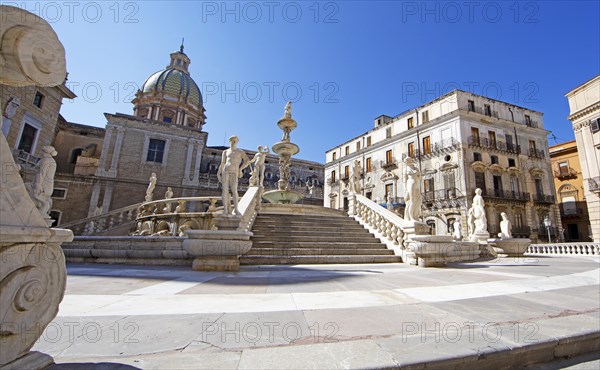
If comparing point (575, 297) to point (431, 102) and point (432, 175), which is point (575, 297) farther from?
point (431, 102)

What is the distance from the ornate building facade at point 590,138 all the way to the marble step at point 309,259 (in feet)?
68.9

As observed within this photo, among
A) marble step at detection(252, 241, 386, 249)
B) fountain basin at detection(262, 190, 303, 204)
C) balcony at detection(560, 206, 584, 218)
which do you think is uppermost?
balcony at detection(560, 206, 584, 218)

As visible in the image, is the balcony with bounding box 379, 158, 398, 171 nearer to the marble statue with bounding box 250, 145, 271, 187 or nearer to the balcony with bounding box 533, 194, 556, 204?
the balcony with bounding box 533, 194, 556, 204

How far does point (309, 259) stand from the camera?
280 inches

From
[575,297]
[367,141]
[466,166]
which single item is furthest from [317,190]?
[575,297]

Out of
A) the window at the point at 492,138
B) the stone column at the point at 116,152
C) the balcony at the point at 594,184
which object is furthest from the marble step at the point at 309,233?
the window at the point at 492,138

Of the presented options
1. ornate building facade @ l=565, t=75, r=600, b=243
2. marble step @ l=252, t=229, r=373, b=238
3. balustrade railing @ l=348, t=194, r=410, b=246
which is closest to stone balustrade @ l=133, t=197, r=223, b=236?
marble step @ l=252, t=229, r=373, b=238

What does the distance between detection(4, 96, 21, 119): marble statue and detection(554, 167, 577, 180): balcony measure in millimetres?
49355

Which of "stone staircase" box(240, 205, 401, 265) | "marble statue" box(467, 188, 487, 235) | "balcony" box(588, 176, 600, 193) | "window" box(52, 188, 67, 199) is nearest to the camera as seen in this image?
"stone staircase" box(240, 205, 401, 265)

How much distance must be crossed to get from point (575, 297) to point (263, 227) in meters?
7.48

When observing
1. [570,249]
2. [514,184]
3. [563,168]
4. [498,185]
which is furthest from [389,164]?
[563,168]

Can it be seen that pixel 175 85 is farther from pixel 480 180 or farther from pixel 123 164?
pixel 480 180

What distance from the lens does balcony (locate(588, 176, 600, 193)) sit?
18666 millimetres

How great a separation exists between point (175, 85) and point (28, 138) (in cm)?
1849
